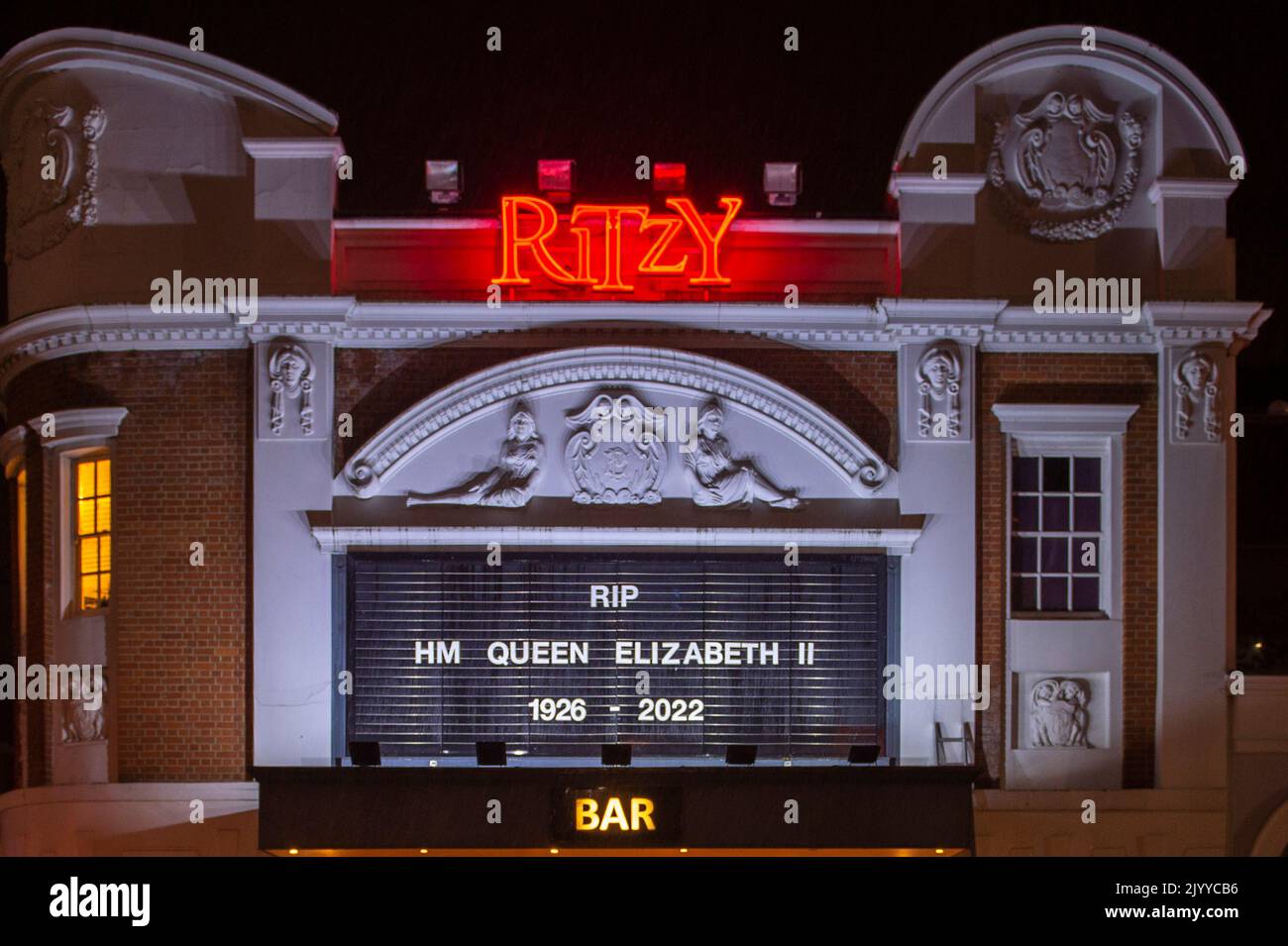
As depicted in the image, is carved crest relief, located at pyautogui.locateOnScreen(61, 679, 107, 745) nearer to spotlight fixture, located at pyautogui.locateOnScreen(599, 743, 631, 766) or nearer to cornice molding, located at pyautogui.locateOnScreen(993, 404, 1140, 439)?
spotlight fixture, located at pyautogui.locateOnScreen(599, 743, 631, 766)

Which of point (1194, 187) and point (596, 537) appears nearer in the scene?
point (596, 537)

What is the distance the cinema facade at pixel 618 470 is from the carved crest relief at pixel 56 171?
5cm

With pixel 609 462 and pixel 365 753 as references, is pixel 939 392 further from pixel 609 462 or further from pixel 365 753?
pixel 365 753

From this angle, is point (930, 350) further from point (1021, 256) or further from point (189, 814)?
point (189, 814)

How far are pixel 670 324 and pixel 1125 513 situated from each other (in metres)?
5.44

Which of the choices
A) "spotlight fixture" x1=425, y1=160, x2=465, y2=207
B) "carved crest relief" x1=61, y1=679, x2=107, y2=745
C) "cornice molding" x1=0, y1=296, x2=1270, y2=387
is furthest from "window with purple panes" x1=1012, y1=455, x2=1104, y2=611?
"carved crest relief" x1=61, y1=679, x2=107, y2=745


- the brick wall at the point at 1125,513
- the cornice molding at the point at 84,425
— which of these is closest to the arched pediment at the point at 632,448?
the brick wall at the point at 1125,513

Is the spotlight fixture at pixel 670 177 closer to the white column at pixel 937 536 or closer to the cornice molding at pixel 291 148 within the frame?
the white column at pixel 937 536

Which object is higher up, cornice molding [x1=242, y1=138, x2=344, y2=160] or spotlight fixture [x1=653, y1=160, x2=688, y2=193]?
cornice molding [x1=242, y1=138, x2=344, y2=160]

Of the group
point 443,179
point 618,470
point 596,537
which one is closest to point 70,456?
point 443,179

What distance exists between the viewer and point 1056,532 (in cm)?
1266

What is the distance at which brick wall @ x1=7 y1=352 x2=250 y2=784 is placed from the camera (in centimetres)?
1216

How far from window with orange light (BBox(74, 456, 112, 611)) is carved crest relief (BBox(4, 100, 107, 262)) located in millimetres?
2553

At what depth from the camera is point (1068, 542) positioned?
12664mm
